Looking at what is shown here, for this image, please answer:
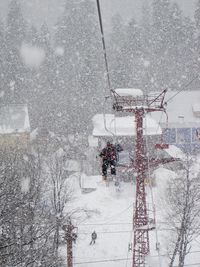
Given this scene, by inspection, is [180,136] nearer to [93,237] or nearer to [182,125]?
[182,125]

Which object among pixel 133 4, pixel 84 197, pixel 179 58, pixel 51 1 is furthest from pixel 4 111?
pixel 133 4

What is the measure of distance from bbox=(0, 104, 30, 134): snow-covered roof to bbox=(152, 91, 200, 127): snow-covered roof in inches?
507

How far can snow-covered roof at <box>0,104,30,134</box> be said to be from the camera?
1574 inches

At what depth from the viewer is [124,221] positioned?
1135 inches

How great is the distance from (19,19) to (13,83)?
11196 mm

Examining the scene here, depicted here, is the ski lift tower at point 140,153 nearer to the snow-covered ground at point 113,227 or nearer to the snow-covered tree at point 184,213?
the snow-covered tree at point 184,213

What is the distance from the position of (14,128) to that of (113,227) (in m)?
16.1

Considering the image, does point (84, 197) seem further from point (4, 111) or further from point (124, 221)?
point (4, 111)

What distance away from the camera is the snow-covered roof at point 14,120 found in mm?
39969

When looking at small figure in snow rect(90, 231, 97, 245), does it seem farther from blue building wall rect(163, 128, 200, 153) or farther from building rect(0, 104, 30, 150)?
blue building wall rect(163, 128, 200, 153)

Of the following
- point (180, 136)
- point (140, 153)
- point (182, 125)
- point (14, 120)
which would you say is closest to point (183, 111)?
point (182, 125)

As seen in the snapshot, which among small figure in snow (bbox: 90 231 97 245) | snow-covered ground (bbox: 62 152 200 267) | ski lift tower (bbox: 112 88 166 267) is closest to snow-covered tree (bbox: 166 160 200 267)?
snow-covered ground (bbox: 62 152 200 267)

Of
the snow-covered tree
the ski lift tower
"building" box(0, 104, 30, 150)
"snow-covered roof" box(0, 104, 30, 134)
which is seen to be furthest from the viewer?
"snow-covered roof" box(0, 104, 30, 134)

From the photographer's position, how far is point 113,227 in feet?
92.4
